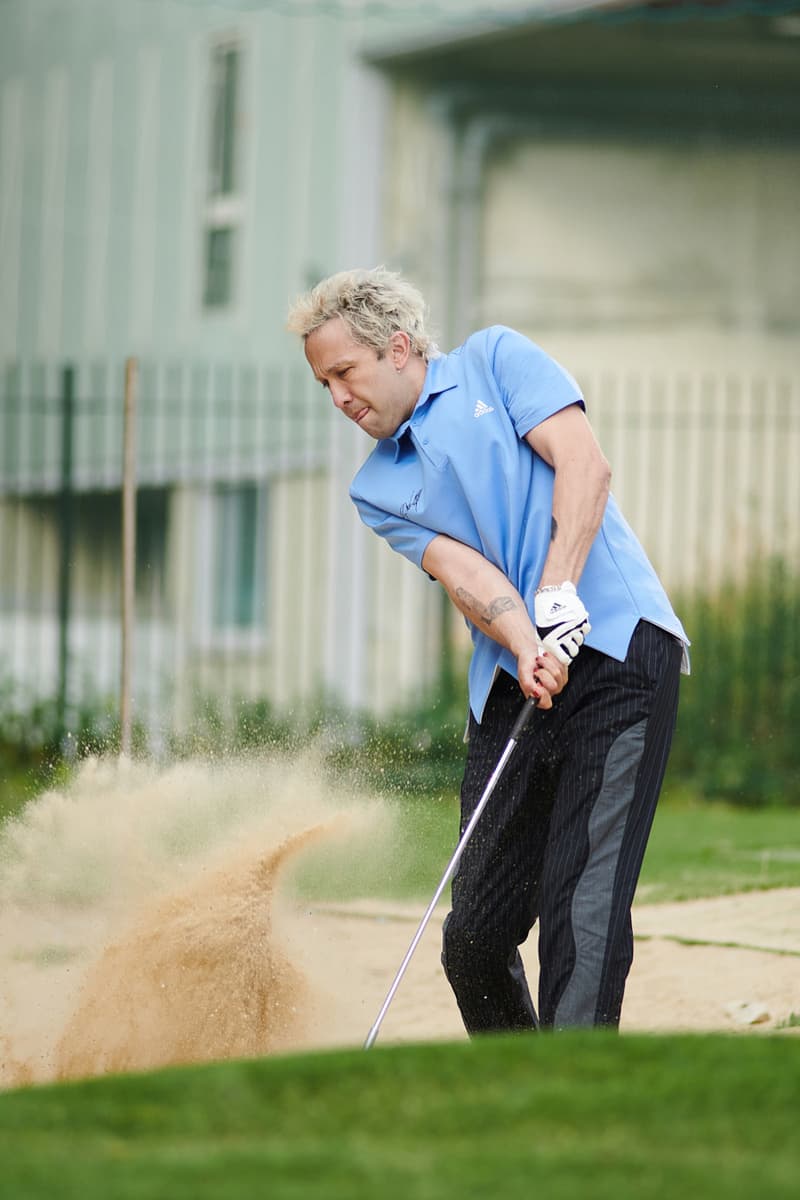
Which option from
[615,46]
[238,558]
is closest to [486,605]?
[615,46]

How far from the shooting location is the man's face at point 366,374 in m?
4.06

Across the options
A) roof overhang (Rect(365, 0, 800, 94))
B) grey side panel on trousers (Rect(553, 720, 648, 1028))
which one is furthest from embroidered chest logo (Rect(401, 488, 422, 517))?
roof overhang (Rect(365, 0, 800, 94))

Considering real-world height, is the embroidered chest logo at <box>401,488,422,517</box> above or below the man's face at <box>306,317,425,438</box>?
below

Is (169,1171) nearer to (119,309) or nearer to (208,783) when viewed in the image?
(208,783)

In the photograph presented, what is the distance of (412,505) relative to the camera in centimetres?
413

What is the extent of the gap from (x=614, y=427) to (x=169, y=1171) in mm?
10251

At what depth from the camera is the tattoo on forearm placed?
3932 mm

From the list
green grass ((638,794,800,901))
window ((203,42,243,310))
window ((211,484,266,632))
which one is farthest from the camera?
window ((203,42,243,310))

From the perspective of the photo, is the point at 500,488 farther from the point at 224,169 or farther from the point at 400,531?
the point at 224,169

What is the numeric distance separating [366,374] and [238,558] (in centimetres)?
990

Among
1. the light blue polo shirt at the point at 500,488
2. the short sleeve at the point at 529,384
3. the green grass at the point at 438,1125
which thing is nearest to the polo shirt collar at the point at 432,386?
the light blue polo shirt at the point at 500,488

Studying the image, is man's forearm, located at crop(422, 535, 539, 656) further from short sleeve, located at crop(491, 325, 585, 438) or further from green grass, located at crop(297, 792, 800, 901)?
green grass, located at crop(297, 792, 800, 901)

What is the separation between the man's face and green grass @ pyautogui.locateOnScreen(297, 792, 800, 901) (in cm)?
156

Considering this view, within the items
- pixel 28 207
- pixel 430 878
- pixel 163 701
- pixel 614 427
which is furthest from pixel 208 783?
pixel 28 207
